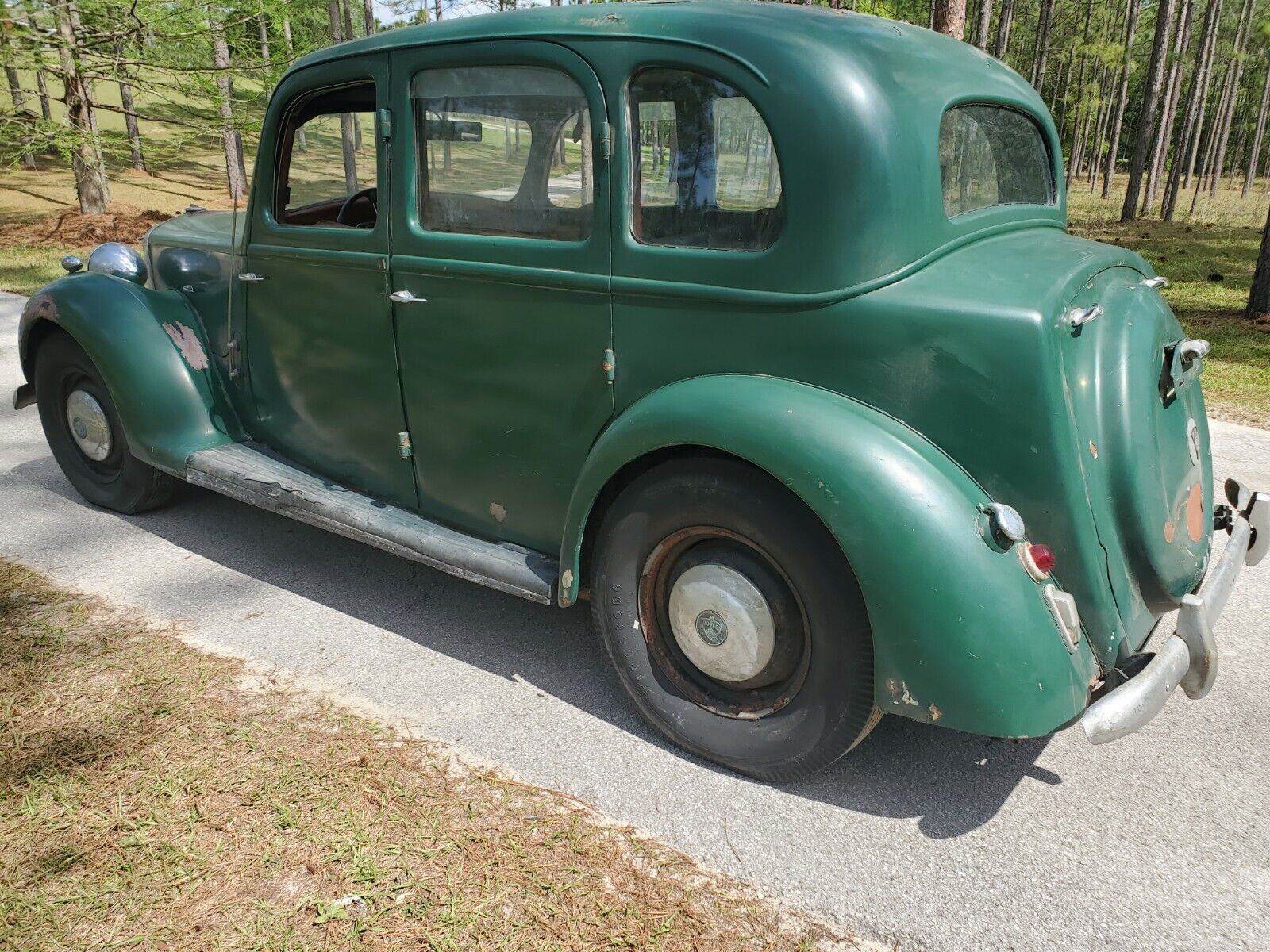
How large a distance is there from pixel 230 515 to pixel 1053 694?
3.75 metres

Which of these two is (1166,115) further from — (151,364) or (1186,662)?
(151,364)

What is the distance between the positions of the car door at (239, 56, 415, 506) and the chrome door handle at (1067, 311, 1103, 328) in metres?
2.14

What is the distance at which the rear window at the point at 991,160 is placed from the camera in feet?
8.45

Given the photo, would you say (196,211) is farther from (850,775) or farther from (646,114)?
(850,775)

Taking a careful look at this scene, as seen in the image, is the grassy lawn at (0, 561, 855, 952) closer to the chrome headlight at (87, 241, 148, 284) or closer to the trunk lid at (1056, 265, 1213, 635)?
the trunk lid at (1056, 265, 1213, 635)

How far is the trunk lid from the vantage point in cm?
230

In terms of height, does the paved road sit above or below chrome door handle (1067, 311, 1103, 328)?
below

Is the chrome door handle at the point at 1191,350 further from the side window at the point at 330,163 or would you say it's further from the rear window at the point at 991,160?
the side window at the point at 330,163

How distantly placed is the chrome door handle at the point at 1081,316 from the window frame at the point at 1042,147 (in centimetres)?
43

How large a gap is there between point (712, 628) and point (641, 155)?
1.35 meters

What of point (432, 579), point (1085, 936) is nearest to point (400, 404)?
point (432, 579)

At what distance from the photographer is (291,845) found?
2334 millimetres

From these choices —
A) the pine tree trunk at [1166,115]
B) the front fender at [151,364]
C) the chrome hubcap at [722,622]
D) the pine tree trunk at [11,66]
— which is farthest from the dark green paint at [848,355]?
the pine tree trunk at [1166,115]

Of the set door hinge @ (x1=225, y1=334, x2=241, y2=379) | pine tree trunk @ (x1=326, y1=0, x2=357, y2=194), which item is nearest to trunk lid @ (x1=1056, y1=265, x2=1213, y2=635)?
pine tree trunk @ (x1=326, y1=0, x2=357, y2=194)
